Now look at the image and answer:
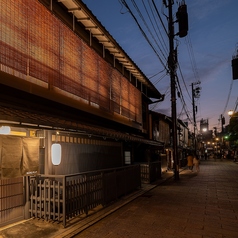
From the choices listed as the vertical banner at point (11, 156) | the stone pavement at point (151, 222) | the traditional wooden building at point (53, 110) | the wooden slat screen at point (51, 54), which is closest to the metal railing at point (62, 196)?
the traditional wooden building at point (53, 110)

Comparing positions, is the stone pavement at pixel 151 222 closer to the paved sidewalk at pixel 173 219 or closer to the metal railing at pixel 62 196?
the paved sidewalk at pixel 173 219

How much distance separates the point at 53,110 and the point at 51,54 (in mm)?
2202

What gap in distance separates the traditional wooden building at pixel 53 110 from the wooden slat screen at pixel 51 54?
32 millimetres

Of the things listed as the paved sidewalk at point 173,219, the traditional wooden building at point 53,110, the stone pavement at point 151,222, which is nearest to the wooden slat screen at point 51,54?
the traditional wooden building at point 53,110

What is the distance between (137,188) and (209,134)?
107m

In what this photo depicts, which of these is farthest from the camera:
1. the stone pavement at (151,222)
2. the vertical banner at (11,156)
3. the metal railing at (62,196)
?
the metal railing at (62,196)

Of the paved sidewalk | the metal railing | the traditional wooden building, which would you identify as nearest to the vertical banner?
the traditional wooden building

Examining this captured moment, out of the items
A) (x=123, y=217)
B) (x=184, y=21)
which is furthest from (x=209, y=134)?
(x=123, y=217)

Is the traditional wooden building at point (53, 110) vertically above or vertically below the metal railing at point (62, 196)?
above

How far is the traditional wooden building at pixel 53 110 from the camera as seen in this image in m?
6.99

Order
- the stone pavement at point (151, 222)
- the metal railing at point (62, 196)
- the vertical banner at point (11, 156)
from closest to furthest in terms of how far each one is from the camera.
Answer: the stone pavement at point (151, 222) → the vertical banner at point (11, 156) → the metal railing at point (62, 196)

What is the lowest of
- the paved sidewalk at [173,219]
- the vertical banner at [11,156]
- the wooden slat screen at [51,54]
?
the paved sidewalk at [173,219]

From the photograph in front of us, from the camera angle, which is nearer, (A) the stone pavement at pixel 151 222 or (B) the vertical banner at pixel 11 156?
(A) the stone pavement at pixel 151 222

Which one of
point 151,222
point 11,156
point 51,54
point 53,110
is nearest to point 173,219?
point 151,222
